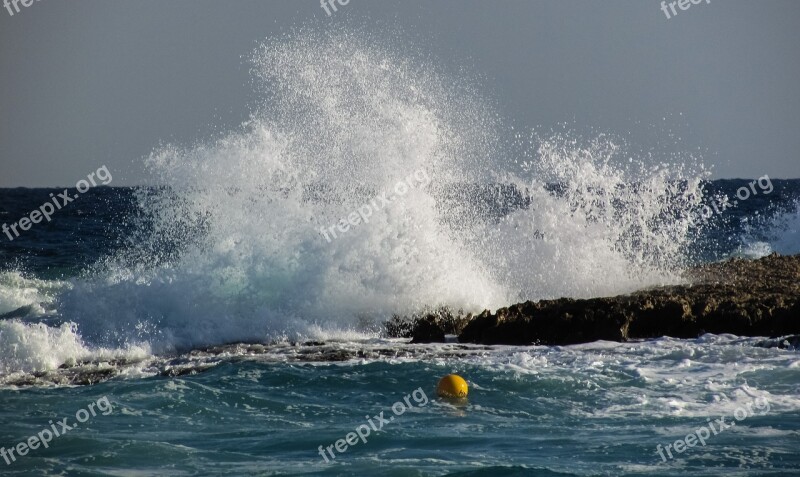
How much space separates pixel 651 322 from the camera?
1453cm

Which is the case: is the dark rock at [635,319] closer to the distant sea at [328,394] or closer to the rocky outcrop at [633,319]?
the rocky outcrop at [633,319]

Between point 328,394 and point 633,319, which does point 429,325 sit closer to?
point 633,319

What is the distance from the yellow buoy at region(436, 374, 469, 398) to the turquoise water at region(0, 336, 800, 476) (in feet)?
0.46

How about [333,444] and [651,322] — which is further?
[651,322]

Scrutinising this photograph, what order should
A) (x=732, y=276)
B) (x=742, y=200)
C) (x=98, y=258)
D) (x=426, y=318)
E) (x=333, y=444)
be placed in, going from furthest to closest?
1. (x=742, y=200)
2. (x=98, y=258)
3. (x=732, y=276)
4. (x=426, y=318)
5. (x=333, y=444)

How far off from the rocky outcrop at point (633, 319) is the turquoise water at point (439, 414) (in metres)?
0.53

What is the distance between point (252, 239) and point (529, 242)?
5.42 metres

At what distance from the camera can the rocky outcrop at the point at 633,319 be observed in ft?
46.6

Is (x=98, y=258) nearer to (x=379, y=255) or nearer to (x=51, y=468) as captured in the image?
(x=379, y=255)

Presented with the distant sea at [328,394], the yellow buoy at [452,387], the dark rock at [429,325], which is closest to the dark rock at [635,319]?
the dark rock at [429,325]

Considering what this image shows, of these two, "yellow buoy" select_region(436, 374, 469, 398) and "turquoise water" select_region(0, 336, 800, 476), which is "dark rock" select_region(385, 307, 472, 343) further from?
"yellow buoy" select_region(436, 374, 469, 398)

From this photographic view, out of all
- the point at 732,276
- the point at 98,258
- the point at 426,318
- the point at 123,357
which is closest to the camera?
the point at 123,357

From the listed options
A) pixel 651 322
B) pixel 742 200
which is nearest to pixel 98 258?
pixel 651 322

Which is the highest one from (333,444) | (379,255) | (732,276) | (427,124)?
(427,124)
